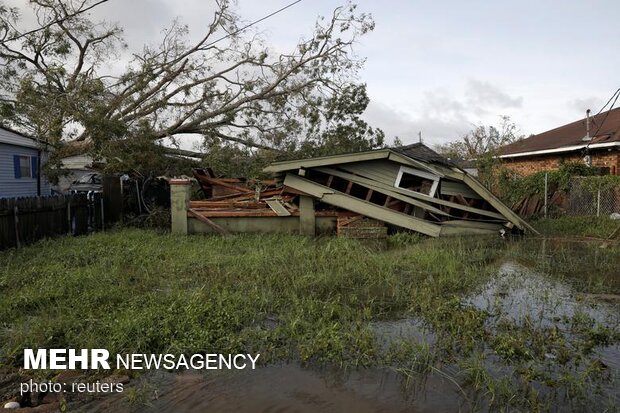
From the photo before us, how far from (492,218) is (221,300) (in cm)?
990

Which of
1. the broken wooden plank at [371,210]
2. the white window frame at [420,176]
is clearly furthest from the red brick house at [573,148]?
the broken wooden plank at [371,210]

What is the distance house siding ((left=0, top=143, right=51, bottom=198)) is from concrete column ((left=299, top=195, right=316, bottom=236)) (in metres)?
11.4

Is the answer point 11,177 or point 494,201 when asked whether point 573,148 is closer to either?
point 494,201

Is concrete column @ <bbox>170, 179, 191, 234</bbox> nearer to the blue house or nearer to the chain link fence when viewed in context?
the blue house

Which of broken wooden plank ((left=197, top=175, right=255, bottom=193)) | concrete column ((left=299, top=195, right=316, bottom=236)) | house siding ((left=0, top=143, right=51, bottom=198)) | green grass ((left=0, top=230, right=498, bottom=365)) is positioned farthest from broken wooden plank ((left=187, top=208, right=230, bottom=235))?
house siding ((left=0, top=143, right=51, bottom=198))

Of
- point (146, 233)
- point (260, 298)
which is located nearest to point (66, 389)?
point (260, 298)

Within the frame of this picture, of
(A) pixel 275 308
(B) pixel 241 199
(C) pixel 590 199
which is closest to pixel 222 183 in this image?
(B) pixel 241 199

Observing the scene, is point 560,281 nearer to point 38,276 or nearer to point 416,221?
point 416,221

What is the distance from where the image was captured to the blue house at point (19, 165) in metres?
18.4

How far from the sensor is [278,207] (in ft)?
41.4

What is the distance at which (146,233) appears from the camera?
1196 cm

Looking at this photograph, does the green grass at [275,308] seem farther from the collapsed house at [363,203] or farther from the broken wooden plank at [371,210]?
the collapsed house at [363,203]

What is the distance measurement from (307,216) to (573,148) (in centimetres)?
1136

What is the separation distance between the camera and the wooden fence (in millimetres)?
9398
